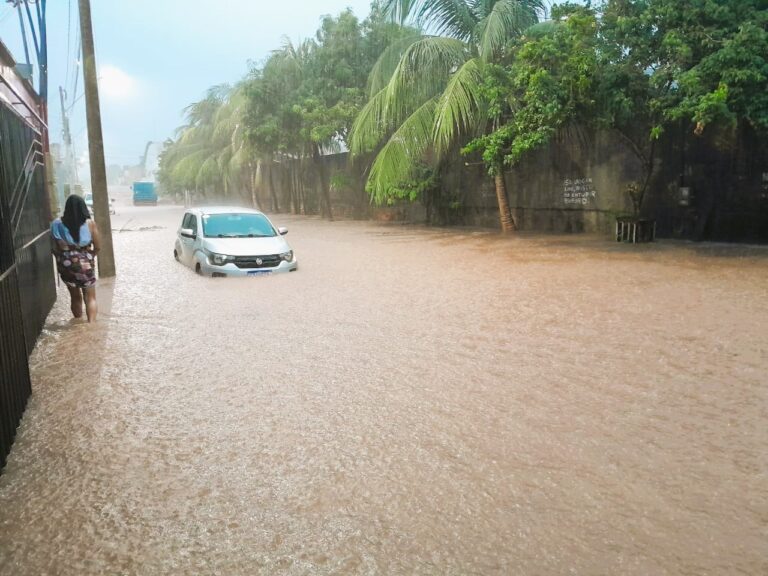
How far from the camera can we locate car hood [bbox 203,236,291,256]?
10875 millimetres

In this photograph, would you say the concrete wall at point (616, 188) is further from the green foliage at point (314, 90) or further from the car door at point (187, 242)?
the car door at point (187, 242)

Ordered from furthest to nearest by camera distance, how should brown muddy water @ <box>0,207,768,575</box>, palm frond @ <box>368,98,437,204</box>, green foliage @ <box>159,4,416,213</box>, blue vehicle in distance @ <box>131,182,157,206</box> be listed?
blue vehicle in distance @ <box>131,182,157,206</box>
green foliage @ <box>159,4,416,213</box>
palm frond @ <box>368,98,437,204</box>
brown muddy water @ <box>0,207,768,575</box>

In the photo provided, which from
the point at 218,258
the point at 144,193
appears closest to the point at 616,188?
the point at 218,258

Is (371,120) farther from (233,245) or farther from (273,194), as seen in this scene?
(273,194)

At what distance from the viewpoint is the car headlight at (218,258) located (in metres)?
10.8

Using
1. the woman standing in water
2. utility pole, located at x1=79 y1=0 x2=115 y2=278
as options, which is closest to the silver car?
utility pole, located at x1=79 y1=0 x2=115 y2=278

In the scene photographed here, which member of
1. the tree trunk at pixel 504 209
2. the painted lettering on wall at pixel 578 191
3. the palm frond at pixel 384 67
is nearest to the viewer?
the painted lettering on wall at pixel 578 191

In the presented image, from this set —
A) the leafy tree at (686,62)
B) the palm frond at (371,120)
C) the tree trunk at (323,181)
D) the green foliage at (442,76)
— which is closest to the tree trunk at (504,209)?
the green foliage at (442,76)

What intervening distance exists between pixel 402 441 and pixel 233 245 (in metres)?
7.83

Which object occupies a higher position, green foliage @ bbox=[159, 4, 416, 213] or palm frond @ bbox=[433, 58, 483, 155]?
green foliage @ bbox=[159, 4, 416, 213]

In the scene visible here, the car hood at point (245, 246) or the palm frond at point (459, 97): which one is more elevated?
the palm frond at point (459, 97)

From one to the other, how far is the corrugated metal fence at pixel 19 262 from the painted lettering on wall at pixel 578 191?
40.8ft

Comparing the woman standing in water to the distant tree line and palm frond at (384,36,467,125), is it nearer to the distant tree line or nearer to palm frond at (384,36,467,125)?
the distant tree line

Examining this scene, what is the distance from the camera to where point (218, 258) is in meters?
10.9
